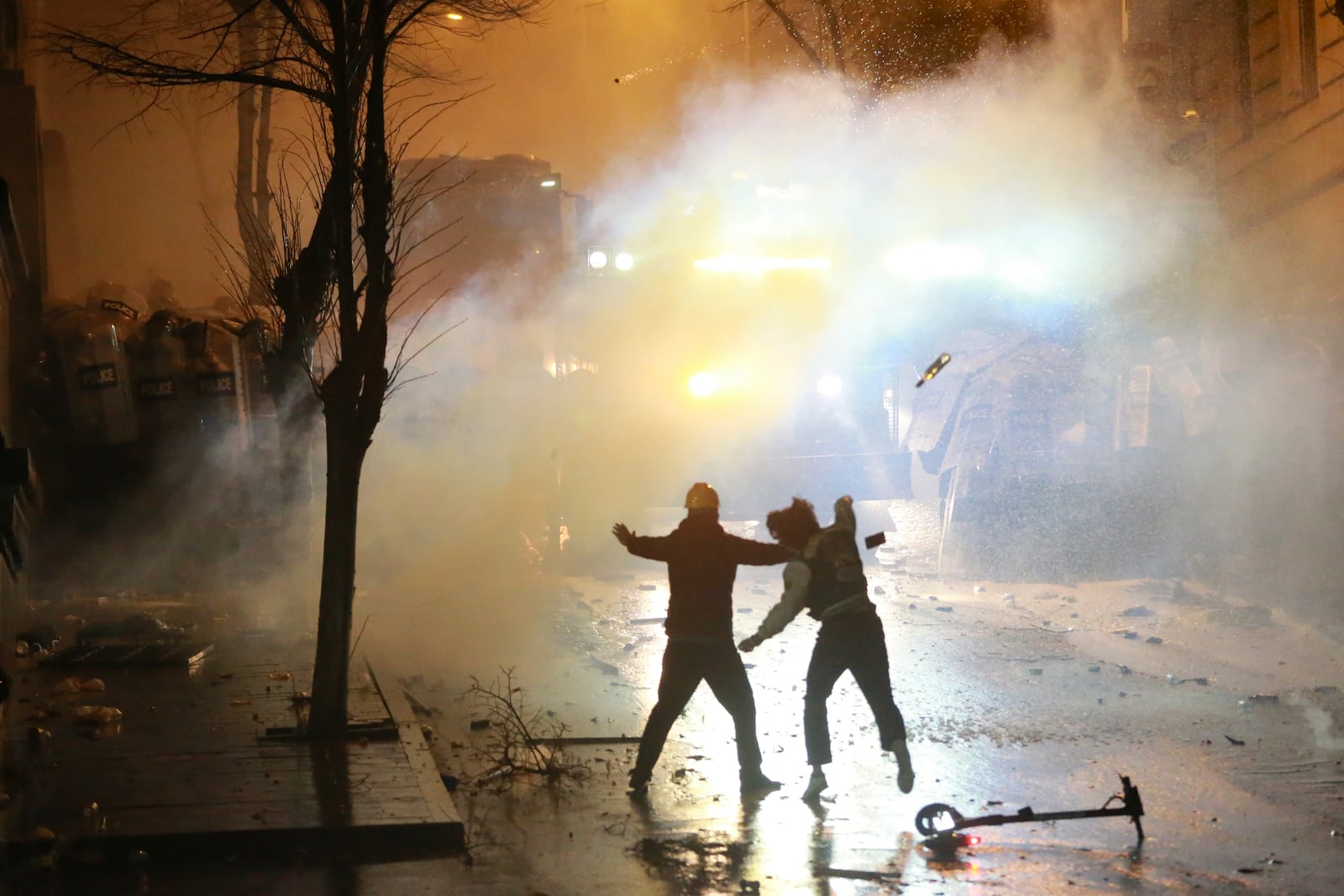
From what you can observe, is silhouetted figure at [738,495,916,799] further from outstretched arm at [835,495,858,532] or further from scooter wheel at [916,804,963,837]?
scooter wheel at [916,804,963,837]

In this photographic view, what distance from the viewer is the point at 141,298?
14727mm

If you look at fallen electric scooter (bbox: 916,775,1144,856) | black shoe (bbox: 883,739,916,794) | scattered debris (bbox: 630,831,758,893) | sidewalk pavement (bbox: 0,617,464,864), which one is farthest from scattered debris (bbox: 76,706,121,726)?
fallen electric scooter (bbox: 916,775,1144,856)

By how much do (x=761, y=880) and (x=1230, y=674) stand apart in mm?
5041

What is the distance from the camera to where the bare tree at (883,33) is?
15922mm

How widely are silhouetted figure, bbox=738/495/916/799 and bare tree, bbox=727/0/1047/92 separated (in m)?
11.6

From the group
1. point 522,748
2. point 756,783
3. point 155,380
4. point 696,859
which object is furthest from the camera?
point 155,380

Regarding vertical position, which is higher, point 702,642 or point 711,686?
point 702,642

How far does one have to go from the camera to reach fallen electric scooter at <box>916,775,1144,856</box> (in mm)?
4559

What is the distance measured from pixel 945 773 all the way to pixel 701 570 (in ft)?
5.13

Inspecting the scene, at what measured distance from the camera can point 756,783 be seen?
5.53 m

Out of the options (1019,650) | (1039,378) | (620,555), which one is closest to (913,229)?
(1039,378)

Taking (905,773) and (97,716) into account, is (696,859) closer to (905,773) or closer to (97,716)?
(905,773)

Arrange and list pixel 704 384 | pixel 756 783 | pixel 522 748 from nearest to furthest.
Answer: pixel 756 783 < pixel 522 748 < pixel 704 384

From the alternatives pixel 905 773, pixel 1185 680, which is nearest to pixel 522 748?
pixel 905 773
